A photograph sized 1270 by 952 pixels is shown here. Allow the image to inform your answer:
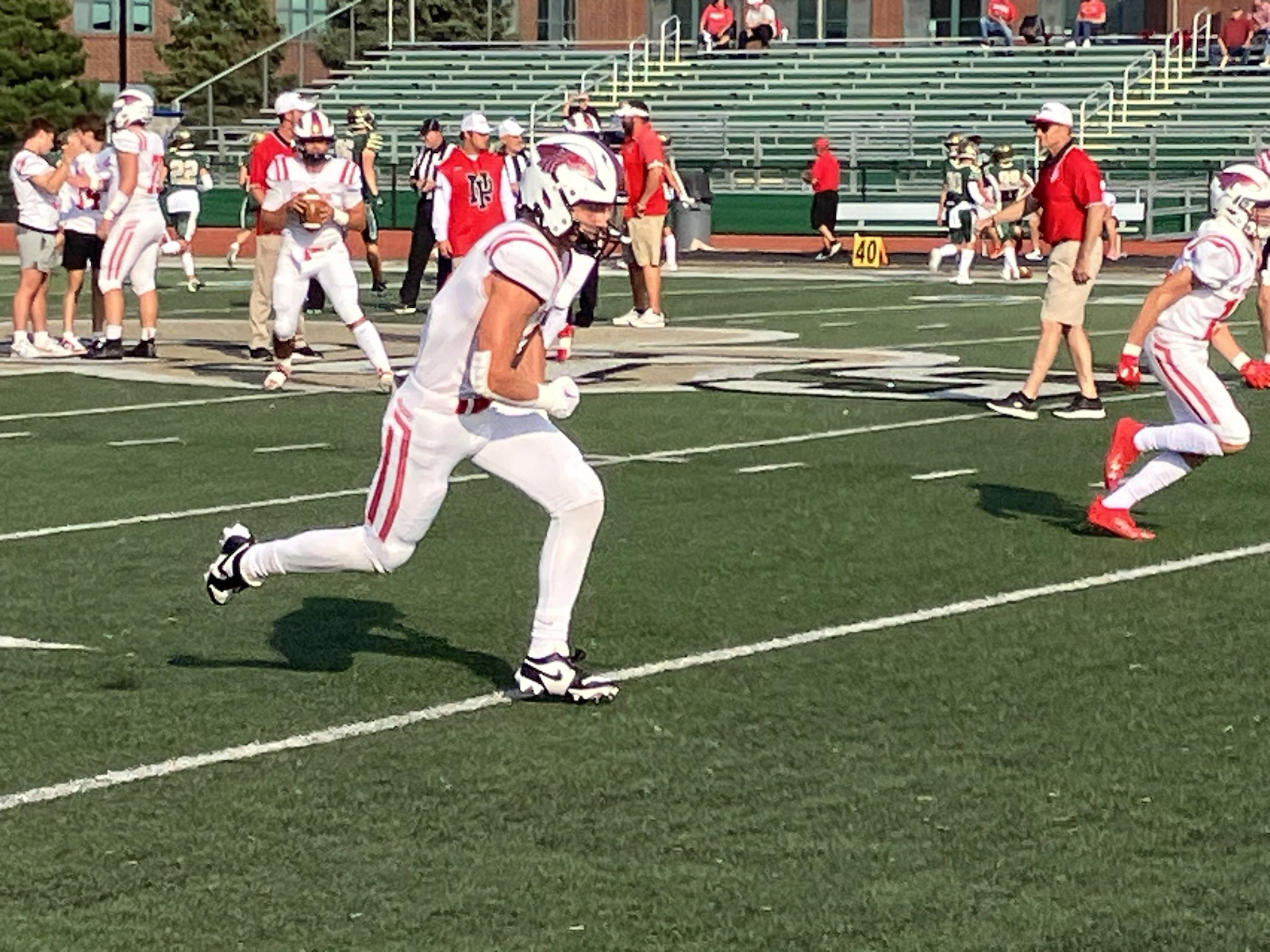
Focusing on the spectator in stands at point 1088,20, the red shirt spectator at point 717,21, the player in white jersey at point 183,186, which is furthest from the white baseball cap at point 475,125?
the red shirt spectator at point 717,21

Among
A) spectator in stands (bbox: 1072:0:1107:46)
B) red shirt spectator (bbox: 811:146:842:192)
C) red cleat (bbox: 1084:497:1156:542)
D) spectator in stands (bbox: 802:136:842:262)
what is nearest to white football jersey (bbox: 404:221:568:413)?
red cleat (bbox: 1084:497:1156:542)

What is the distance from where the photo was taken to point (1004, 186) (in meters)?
34.3

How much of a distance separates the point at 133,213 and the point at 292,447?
16.9 feet

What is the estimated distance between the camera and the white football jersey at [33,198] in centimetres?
1878

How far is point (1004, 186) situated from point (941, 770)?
28357mm

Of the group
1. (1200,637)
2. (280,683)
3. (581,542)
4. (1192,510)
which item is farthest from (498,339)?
(1192,510)

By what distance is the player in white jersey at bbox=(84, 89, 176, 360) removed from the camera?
1777 centimetres

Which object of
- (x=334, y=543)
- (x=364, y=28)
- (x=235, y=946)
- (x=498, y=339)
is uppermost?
(x=364, y=28)

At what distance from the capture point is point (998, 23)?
2007 inches

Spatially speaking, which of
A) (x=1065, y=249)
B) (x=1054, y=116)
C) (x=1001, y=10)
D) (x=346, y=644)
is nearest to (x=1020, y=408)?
(x=1065, y=249)

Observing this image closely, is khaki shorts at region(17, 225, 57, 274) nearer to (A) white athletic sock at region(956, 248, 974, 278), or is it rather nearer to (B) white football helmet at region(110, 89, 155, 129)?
(B) white football helmet at region(110, 89, 155, 129)

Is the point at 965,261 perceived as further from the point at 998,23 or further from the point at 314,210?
the point at 998,23

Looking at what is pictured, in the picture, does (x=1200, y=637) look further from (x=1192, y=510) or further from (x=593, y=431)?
(x=593, y=431)

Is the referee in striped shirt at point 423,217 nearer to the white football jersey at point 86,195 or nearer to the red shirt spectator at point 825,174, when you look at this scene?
the white football jersey at point 86,195
